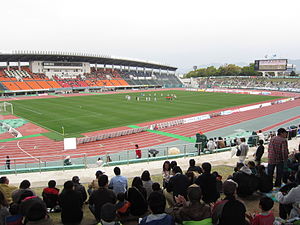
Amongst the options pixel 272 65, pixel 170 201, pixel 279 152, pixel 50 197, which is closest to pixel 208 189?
pixel 170 201

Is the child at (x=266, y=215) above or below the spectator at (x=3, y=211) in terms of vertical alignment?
above

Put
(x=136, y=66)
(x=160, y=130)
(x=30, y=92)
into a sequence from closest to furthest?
(x=160, y=130) < (x=30, y=92) < (x=136, y=66)

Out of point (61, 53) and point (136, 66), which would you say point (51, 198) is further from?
point (136, 66)

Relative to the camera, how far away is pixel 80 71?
83562 mm

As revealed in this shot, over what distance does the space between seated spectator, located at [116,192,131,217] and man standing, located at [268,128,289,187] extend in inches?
173

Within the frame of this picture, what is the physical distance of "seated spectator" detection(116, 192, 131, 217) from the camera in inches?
209

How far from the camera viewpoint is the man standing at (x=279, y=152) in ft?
23.8

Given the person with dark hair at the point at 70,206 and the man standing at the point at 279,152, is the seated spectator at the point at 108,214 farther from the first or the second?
the man standing at the point at 279,152

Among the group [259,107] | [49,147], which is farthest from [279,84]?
[49,147]

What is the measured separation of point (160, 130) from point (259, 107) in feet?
73.1

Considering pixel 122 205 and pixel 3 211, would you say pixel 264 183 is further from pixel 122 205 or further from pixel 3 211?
pixel 3 211

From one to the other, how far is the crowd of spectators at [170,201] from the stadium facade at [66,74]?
6521cm

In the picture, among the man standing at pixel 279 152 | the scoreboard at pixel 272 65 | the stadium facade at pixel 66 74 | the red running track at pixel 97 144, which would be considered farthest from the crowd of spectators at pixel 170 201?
the scoreboard at pixel 272 65

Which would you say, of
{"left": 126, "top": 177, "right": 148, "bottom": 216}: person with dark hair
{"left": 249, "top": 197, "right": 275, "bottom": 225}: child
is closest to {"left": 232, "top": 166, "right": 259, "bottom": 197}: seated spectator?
{"left": 249, "top": 197, "right": 275, "bottom": 225}: child
